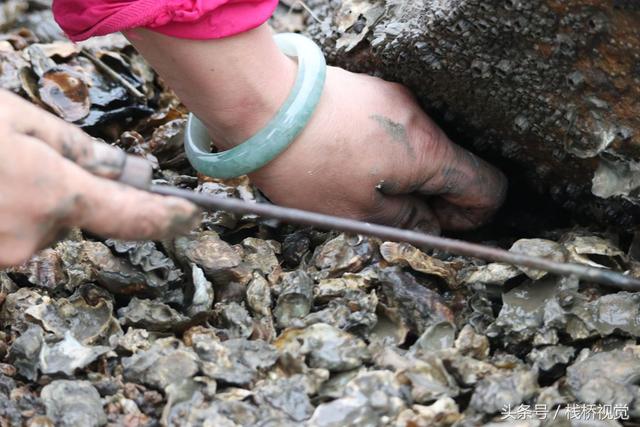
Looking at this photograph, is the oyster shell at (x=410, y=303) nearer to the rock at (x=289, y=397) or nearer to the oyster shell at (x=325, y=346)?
the oyster shell at (x=325, y=346)

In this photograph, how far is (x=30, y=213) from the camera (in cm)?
100

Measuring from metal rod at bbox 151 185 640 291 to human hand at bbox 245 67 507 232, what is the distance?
0.48 meters

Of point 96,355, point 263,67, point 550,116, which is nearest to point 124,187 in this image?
point 96,355

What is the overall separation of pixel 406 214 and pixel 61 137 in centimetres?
96

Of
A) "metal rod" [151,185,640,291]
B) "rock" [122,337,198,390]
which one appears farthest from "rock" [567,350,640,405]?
"rock" [122,337,198,390]

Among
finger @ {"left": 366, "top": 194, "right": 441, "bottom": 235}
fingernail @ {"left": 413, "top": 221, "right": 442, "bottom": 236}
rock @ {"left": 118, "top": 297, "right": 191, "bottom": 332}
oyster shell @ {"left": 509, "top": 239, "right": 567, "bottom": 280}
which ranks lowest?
fingernail @ {"left": 413, "top": 221, "right": 442, "bottom": 236}

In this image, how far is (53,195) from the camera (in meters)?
1.00

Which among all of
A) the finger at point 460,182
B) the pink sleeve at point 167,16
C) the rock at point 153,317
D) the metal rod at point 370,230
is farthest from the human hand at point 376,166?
the metal rod at point 370,230

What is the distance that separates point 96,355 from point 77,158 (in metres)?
0.40

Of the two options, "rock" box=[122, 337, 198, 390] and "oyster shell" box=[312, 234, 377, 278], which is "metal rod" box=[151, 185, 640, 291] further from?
"oyster shell" box=[312, 234, 377, 278]

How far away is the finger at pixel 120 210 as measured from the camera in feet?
3.32

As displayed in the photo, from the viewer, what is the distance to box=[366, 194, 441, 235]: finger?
1827mm

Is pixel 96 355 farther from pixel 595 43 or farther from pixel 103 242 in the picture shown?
pixel 595 43

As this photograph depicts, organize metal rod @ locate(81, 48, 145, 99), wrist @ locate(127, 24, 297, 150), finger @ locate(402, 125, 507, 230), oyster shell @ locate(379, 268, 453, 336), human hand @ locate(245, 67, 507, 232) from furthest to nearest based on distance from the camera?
Answer: metal rod @ locate(81, 48, 145, 99) < finger @ locate(402, 125, 507, 230) < human hand @ locate(245, 67, 507, 232) < wrist @ locate(127, 24, 297, 150) < oyster shell @ locate(379, 268, 453, 336)
